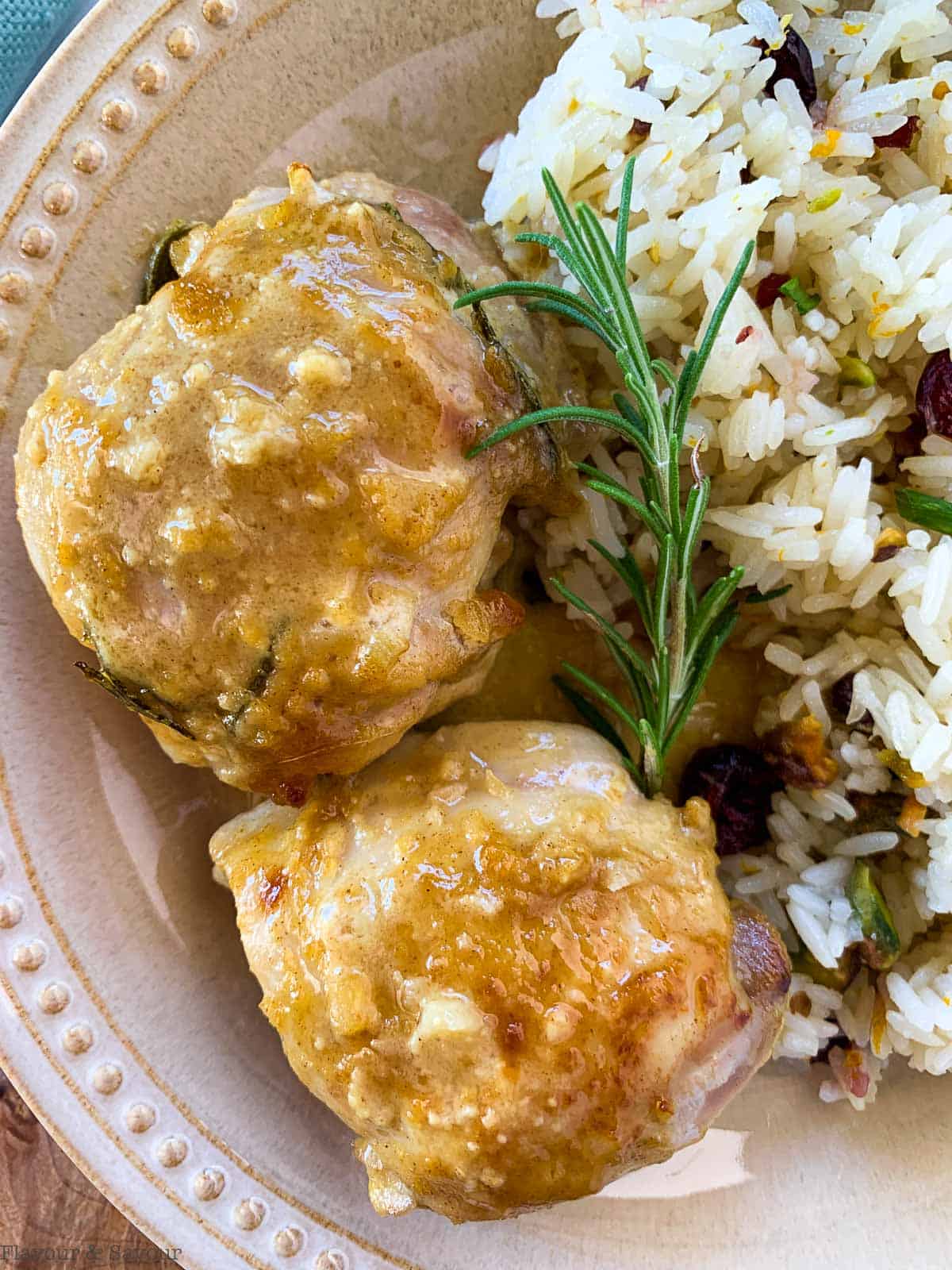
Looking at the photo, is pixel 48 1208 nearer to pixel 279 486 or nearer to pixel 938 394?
pixel 279 486

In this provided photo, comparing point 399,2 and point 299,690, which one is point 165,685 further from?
point 399,2

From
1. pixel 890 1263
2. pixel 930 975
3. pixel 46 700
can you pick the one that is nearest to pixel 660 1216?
pixel 890 1263

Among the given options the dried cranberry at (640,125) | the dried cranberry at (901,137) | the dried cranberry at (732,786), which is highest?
the dried cranberry at (640,125)

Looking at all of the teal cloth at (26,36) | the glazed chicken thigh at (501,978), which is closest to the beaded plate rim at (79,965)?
the glazed chicken thigh at (501,978)

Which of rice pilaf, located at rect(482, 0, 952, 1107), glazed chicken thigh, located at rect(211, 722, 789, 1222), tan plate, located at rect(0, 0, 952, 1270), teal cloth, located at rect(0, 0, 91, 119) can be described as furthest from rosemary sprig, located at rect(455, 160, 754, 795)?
teal cloth, located at rect(0, 0, 91, 119)

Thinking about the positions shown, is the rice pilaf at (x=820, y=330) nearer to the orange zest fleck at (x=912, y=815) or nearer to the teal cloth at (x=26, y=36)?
the orange zest fleck at (x=912, y=815)

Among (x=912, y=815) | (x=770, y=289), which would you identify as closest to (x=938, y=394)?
(x=770, y=289)
